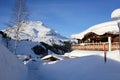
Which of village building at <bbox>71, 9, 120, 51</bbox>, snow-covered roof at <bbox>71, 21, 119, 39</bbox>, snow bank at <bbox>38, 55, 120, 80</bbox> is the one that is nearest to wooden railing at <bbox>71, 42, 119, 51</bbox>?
village building at <bbox>71, 9, 120, 51</bbox>

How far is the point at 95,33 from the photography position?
28406mm

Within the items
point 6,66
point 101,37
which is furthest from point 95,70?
point 101,37

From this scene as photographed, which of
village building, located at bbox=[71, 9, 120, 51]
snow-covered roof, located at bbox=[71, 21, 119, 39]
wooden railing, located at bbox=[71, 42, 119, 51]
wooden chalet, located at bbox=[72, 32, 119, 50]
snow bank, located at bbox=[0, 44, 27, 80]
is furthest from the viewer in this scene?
wooden chalet, located at bbox=[72, 32, 119, 50]

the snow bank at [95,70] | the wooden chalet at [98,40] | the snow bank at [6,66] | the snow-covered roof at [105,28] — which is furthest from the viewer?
the wooden chalet at [98,40]

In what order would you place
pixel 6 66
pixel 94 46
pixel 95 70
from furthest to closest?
pixel 94 46
pixel 95 70
pixel 6 66

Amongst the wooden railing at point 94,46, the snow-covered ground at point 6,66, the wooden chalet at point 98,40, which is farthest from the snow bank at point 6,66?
the wooden chalet at point 98,40

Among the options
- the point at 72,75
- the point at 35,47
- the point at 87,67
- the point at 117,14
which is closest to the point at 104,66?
the point at 87,67

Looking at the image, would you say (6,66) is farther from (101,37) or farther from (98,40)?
(98,40)

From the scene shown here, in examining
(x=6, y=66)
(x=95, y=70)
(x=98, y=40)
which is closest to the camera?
(x=6, y=66)

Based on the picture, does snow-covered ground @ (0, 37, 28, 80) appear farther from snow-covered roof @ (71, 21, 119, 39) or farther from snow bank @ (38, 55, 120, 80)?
snow-covered roof @ (71, 21, 119, 39)

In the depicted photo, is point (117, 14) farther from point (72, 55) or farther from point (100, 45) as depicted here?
point (72, 55)

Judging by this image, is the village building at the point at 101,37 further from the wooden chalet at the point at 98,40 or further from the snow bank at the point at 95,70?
the snow bank at the point at 95,70

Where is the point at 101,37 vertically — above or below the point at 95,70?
above

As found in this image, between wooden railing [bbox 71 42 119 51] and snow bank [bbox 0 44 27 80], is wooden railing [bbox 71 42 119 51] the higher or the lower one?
the higher one
